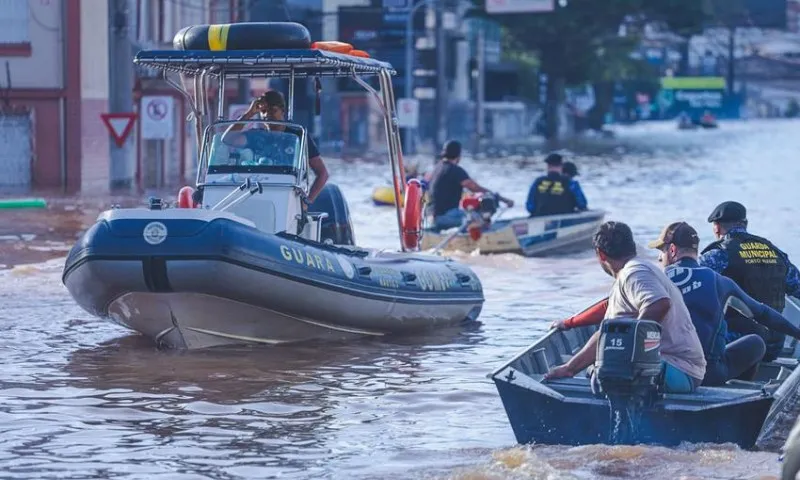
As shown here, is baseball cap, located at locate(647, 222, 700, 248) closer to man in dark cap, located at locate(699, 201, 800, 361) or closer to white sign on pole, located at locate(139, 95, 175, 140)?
man in dark cap, located at locate(699, 201, 800, 361)

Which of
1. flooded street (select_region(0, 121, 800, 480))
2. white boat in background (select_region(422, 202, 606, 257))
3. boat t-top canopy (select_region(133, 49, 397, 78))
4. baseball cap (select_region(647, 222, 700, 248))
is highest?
boat t-top canopy (select_region(133, 49, 397, 78))

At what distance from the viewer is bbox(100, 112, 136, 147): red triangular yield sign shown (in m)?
28.7

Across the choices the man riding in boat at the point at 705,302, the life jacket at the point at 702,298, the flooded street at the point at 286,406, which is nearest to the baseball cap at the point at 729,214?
the man riding in boat at the point at 705,302

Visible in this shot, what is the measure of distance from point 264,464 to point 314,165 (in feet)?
16.5

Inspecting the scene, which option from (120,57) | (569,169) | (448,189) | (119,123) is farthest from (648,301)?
(120,57)

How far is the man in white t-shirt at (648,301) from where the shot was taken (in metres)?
8.73

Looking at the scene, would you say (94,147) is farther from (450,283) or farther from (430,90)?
(430,90)

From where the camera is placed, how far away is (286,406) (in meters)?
10.7

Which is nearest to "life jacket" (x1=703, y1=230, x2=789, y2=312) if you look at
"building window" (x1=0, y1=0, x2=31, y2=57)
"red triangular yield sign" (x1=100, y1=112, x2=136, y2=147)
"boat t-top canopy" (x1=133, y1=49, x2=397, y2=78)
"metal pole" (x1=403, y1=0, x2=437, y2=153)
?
"boat t-top canopy" (x1=133, y1=49, x2=397, y2=78)

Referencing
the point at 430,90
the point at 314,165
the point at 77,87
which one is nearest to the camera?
the point at 314,165

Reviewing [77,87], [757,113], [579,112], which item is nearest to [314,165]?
[77,87]

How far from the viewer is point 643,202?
32875mm

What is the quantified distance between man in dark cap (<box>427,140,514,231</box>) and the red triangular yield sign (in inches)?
374

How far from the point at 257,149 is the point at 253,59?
93 cm
